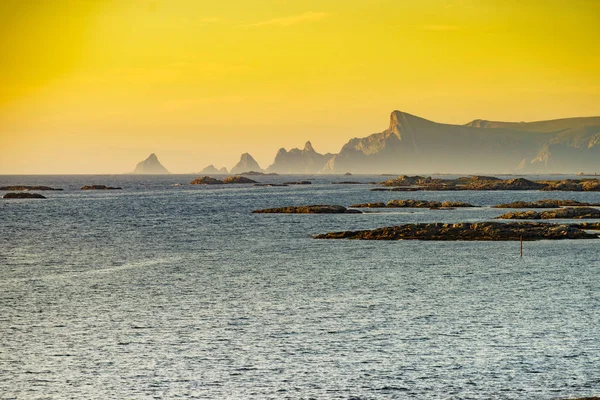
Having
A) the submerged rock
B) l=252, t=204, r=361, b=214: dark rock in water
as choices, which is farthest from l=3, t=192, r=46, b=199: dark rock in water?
l=252, t=204, r=361, b=214: dark rock in water

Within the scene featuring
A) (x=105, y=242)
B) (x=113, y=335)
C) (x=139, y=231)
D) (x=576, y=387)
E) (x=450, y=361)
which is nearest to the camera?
(x=576, y=387)

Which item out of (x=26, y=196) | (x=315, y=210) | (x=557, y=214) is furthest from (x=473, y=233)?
(x=26, y=196)

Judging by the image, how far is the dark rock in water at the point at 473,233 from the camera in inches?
2842

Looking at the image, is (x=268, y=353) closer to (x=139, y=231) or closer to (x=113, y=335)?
(x=113, y=335)

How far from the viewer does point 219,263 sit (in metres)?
58.3

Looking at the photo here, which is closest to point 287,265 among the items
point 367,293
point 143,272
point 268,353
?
point 143,272

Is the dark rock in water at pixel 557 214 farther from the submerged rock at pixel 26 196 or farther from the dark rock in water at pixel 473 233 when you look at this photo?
the submerged rock at pixel 26 196

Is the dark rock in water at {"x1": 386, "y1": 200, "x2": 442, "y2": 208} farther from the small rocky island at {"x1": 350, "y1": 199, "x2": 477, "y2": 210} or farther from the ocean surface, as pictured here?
the ocean surface

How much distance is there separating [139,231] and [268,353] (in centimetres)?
6586

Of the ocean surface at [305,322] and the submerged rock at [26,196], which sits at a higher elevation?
the submerged rock at [26,196]

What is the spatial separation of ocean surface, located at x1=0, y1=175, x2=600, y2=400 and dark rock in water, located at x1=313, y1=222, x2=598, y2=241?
3.47m

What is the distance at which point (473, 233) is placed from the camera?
73.4 meters

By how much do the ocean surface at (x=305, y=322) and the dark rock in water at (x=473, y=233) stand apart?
3.47m

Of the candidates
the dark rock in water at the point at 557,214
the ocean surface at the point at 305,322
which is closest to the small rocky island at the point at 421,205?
the dark rock in water at the point at 557,214
